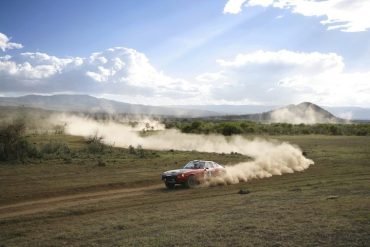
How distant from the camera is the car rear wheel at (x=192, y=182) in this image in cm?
2498

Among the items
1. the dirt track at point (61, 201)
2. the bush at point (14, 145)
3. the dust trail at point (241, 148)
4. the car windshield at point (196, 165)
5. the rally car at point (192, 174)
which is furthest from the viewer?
the bush at point (14, 145)

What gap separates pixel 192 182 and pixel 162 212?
903 cm

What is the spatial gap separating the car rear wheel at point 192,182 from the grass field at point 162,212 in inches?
37.6

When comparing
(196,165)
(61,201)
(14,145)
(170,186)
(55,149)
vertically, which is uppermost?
(14,145)

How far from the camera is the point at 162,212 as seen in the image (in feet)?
53.5

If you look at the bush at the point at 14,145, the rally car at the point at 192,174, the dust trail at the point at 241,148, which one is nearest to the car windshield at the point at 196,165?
the rally car at the point at 192,174

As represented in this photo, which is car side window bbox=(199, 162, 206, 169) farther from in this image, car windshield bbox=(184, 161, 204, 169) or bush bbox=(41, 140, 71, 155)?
bush bbox=(41, 140, 71, 155)

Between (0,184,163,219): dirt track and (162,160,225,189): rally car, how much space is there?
3.72 feet

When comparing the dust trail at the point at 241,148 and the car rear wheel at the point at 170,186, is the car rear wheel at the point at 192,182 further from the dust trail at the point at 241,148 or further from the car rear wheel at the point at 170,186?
the dust trail at the point at 241,148

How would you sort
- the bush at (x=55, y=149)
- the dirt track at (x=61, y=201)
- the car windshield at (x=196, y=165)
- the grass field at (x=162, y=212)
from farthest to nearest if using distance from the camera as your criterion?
the bush at (x=55, y=149) < the car windshield at (x=196, y=165) < the dirt track at (x=61, y=201) < the grass field at (x=162, y=212)

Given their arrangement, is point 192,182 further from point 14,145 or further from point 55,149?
point 55,149

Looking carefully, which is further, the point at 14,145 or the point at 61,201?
the point at 14,145

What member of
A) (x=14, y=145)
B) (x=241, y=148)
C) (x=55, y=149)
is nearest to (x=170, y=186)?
(x=14, y=145)

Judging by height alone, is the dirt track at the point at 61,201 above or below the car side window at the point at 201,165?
below
